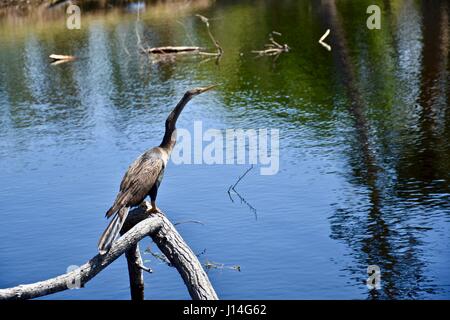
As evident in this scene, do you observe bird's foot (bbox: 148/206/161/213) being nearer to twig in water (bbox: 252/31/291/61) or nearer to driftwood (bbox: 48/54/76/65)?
twig in water (bbox: 252/31/291/61)

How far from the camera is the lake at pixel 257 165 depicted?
25.3 metres

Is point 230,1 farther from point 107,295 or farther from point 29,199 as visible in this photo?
point 107,295

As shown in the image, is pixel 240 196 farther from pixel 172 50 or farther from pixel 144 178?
pixel 172 50

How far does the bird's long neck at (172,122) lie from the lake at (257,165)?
587 centimetres

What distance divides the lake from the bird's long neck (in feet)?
19.3

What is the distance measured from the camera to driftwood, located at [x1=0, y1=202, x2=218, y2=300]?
1655 centimetres

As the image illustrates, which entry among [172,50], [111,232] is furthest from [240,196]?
[172,50]

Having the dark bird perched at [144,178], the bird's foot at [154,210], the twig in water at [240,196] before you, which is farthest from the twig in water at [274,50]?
the bird's foot at [154,210]

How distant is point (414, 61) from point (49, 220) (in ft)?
93.9

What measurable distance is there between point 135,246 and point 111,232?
1.85m

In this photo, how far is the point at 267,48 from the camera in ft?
198

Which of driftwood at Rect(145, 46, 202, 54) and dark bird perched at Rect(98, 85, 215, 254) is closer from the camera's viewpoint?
dark bird perched at Rect(98, 85, 215, 254)

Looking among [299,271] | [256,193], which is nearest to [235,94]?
[256,193]

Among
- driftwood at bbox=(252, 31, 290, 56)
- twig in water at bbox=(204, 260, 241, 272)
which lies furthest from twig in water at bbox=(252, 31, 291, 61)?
twig in water at bbox=(204, 260, 241, 272)
